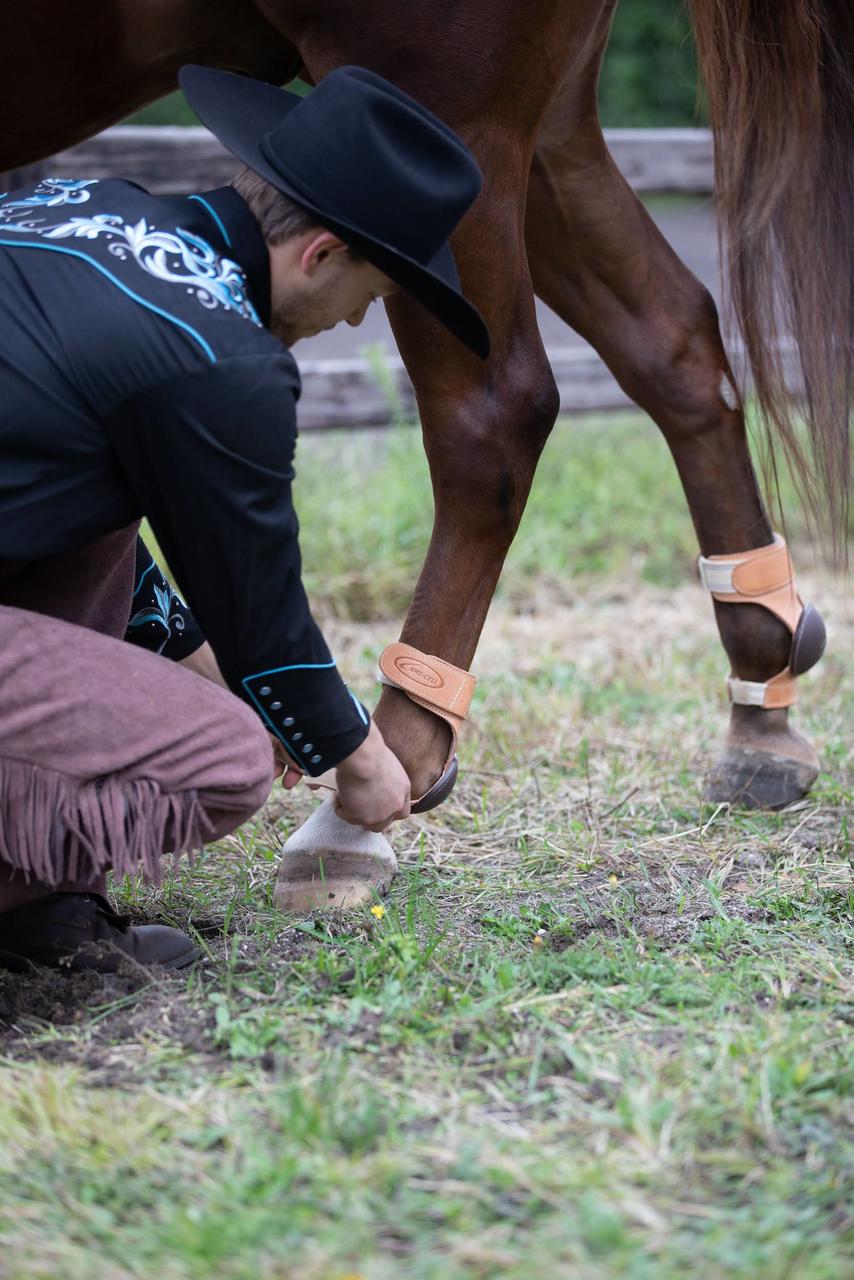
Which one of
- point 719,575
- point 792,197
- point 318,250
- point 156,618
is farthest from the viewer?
point 719,575

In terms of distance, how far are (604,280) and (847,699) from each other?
47.3 inches

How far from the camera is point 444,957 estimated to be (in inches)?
69.7

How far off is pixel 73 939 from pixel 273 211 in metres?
0.98

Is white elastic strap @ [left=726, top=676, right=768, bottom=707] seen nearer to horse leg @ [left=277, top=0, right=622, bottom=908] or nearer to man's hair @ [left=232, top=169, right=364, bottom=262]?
horse leg @ [left=277, top=0, right=622, bottom=908]

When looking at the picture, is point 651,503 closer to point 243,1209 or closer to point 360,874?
point 360,874

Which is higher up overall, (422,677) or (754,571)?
(422,677)

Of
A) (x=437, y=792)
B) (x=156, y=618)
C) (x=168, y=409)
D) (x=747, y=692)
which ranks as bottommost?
(x=747, y=692)

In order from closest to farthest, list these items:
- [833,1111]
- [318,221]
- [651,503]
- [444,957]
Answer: [833,1111] → [318,221] → [444,957] → [651,503]

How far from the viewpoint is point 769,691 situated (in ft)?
8.30

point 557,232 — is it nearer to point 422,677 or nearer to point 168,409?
point 422,677

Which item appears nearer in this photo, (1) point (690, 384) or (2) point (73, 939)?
(2) point (73, 939)

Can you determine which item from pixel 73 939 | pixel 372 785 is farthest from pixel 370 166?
pixel 73 939

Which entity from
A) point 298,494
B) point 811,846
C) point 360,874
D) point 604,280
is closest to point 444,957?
point 360,874

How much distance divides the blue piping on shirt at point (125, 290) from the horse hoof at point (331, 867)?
0.84m
